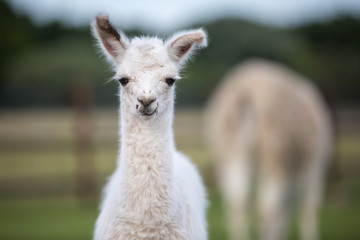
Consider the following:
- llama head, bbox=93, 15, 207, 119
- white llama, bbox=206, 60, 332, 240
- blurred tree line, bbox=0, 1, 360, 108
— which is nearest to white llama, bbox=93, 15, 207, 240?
llama head, bbox=93, 15, 207, 119

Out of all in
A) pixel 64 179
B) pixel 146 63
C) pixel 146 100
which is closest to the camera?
pixel 146 100

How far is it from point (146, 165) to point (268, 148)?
4.06m

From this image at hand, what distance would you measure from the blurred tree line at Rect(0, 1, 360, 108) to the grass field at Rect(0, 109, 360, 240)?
8715 mm

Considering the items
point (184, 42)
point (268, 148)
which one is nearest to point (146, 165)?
point (184, 42)

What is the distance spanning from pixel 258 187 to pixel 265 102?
4.25 feet

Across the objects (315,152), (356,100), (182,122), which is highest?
(356,100)

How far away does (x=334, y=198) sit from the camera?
12070 millimetres

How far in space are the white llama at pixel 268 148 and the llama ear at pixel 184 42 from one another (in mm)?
3776

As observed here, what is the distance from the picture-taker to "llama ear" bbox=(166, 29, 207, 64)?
147 inches

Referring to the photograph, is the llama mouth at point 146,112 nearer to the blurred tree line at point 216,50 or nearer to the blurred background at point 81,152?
the blurred background at point 81,152

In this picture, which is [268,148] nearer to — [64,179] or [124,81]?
[124,81]

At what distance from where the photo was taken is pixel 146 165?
11.7 feet

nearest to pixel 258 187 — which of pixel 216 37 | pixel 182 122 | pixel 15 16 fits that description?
pixel 182 122

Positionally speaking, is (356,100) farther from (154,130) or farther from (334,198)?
(154,130)
